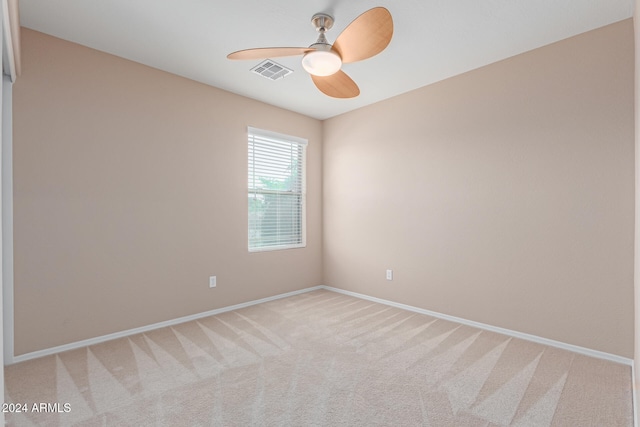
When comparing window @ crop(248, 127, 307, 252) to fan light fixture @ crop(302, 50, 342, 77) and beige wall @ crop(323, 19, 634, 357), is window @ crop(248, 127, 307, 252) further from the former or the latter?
fan light fixture @ crop(302, 50, 342, 77)

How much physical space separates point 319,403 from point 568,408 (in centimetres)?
150

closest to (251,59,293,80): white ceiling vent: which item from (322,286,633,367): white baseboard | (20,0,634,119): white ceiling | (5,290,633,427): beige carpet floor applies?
(20,0,634,119): white ceiling

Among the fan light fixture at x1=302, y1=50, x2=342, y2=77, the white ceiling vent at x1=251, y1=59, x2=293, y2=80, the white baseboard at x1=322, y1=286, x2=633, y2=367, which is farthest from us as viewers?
the white ceiling vent at x1=251, y1=59, x2=293, y2=80

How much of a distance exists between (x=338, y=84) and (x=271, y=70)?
932mm

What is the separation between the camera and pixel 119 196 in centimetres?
310

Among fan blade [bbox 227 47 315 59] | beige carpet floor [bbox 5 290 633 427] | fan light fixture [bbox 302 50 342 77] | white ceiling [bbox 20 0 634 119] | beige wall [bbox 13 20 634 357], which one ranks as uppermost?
white ceiling [bbox 20 0 634 119]

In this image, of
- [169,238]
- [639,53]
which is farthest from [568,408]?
[169,238]

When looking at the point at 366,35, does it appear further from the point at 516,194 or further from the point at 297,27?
the point at 516,194

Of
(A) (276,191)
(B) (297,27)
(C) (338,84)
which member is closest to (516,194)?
(C) (338,84)

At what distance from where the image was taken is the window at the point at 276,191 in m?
4.20

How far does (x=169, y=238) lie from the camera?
11.2 ft

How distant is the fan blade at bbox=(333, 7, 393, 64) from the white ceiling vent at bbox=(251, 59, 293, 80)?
3.38 feet

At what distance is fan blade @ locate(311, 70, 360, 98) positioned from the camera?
2.64 metres

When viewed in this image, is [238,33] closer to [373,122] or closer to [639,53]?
[373,122]
